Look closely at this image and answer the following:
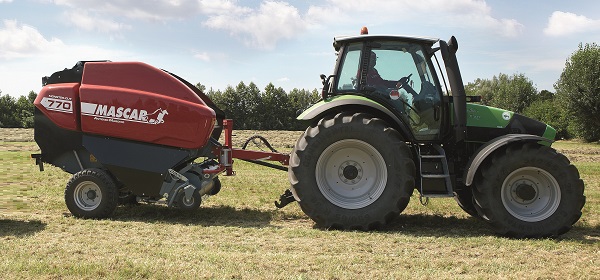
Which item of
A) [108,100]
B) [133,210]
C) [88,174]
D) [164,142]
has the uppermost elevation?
[108,100]

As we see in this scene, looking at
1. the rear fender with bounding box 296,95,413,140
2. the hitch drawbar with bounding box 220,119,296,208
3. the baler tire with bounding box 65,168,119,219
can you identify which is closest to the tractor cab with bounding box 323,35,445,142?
the rear fender with bounding box 296,95,413,140

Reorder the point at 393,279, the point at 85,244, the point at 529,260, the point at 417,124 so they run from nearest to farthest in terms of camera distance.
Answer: the point at 393,279
the point at 529,260
the point at 85,244
the point at 417,124

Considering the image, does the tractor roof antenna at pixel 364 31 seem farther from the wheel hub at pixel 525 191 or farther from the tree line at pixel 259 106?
the tree line at pixel 259 106

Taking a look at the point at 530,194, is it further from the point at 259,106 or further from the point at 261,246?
the point at 259,106

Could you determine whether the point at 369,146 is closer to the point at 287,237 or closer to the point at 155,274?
the point at 287,237

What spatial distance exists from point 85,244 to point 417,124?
4269 mm

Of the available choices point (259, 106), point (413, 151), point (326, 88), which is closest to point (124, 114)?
point (326, 88)

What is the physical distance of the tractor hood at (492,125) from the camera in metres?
6.62

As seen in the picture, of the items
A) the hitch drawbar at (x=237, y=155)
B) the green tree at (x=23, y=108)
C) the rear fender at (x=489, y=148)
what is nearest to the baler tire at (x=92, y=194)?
the hitch drawbar at (x=237, y=155)

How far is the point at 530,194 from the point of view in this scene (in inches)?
242

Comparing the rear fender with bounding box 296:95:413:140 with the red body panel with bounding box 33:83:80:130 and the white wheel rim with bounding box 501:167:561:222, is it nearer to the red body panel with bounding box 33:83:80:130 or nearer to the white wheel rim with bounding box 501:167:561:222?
the white wheel rim with bounding box 501:167:561:222

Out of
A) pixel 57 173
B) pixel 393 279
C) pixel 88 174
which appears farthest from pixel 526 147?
pixel 57 173

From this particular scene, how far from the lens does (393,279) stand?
4215 mm

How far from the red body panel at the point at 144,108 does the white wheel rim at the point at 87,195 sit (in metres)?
0.75
